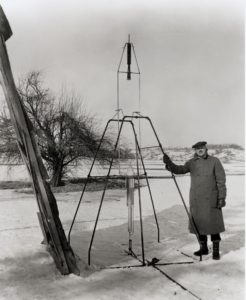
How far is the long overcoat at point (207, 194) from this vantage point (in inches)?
213

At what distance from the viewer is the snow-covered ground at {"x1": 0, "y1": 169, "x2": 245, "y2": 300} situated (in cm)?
405

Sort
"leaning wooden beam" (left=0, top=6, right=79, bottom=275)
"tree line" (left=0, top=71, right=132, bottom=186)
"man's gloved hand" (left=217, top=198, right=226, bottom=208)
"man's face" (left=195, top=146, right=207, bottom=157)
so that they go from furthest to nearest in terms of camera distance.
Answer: "tree line" (left=0, top=71, right=132, bottom=186), "man's face" (left=195, top=146, right=207, bottom=157), "man's gloved hand" (left=217, top=198, right=226, bottom=208), "leaning wooden beam" (left=0, top=6, right=79, bottom=275)

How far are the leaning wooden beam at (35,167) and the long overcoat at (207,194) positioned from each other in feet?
6.24

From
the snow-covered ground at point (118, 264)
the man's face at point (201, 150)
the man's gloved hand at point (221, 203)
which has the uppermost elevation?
the man's face at point (201, 150)

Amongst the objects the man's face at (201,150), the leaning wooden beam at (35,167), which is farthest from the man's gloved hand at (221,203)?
the leaning wooden beam at (35,167)

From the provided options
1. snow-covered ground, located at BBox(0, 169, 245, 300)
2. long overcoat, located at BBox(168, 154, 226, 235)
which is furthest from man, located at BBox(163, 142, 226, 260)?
snow-covered ground, located at BBox(0, 169, 245, 300)

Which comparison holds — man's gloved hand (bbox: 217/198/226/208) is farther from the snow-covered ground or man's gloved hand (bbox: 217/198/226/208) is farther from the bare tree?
the bare tree

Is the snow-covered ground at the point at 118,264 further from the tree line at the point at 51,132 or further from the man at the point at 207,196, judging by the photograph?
the tree line at the point at 51,132

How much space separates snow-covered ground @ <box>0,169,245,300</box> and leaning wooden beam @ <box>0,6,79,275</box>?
0.75 ft

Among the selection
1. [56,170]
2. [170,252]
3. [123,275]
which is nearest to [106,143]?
[56,170]

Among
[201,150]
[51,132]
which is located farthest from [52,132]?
[201,150]

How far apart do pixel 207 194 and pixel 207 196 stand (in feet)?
0.09

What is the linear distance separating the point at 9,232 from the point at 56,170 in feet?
30.5

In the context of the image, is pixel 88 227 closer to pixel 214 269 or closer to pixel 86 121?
pixel 214 269
